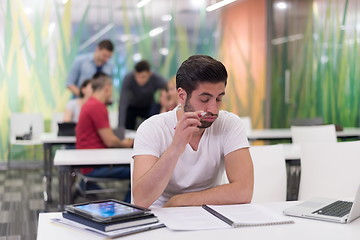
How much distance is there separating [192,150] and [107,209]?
2.15ft

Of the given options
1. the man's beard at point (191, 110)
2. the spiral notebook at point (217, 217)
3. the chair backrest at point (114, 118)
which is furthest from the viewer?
the chair backrest at point (114, 118)

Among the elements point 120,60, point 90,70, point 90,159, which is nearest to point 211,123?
point 90,159

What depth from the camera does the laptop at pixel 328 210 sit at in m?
2.05

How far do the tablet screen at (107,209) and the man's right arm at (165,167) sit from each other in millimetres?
274

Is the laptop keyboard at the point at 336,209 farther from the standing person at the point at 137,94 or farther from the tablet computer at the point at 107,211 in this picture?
the standing person at the point at 137,94

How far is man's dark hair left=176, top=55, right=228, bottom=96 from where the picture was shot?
2.43m

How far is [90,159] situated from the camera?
399cm

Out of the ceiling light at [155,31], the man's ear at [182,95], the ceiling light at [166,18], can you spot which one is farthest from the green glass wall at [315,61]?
the man's ear at [182,95]

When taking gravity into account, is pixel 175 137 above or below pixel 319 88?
below

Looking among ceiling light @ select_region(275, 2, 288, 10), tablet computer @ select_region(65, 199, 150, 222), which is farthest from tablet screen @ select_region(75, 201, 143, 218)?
ceiling light @ select_region(275, 2, 288, 10)

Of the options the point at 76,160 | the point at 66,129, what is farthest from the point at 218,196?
the point at 66,129

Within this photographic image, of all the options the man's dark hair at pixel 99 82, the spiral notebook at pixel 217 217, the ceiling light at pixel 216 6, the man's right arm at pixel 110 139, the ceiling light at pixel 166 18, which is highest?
the ceiling light at pixel 216 6

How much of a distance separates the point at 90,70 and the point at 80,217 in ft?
20.7

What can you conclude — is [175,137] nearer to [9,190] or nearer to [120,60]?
[9,190]
